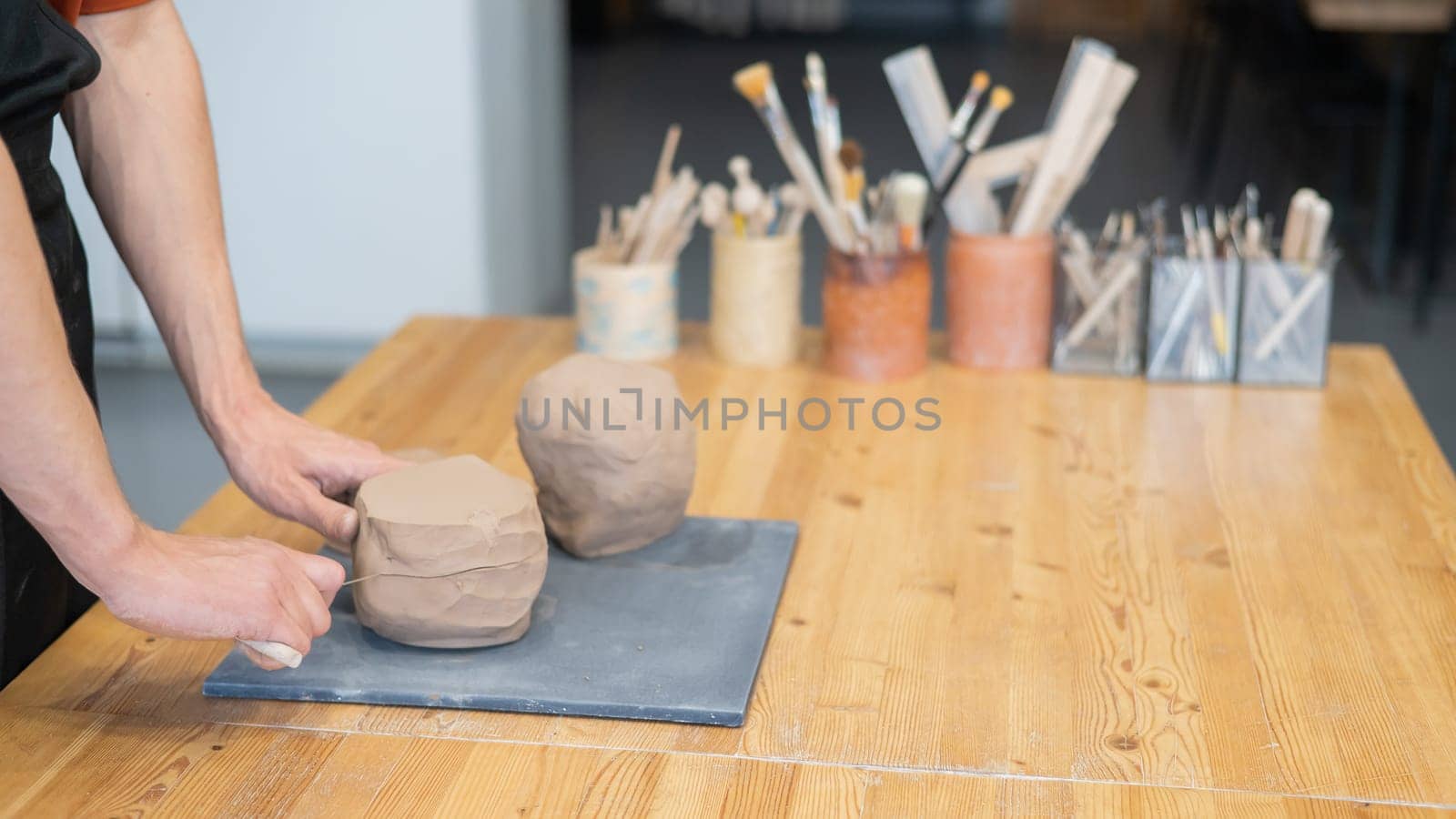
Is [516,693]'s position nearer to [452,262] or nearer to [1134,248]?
[1134,248]

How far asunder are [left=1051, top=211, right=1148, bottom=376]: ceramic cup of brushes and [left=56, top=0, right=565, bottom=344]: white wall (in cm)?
135

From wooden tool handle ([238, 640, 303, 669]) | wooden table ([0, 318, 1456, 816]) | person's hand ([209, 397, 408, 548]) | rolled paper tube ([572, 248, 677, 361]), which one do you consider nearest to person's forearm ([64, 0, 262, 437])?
person's hand ([209, 397, 408, 548])

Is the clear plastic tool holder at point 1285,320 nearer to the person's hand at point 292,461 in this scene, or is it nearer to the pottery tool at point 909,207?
the pottery tool at point 909,207

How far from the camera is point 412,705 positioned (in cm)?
89

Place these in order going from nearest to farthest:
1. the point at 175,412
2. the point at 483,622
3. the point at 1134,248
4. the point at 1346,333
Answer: the point at 483,622, the point at 1134,248, the point at 175,412, the point at 1346,333

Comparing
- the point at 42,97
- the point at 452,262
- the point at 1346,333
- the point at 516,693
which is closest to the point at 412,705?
the point at 516,693

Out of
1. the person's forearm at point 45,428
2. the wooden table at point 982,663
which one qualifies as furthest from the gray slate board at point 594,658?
the person's forearm at point 45,428

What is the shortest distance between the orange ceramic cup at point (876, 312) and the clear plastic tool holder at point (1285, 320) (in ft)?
1.07

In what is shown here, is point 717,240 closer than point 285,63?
Yes

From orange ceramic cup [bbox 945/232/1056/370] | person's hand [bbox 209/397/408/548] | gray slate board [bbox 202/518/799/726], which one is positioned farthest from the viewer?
orange ceramic cup [bbox 945/232/1056/370]

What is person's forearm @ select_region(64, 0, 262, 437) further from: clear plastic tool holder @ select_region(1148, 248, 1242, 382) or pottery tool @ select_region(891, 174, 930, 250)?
clear plastic tool holder @ select_region(1148, 248, 1242, 382)

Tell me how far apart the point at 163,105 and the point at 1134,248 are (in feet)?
3.11

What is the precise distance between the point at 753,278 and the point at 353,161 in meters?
1.25

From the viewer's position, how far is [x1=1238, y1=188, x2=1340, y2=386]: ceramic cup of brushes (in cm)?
144
